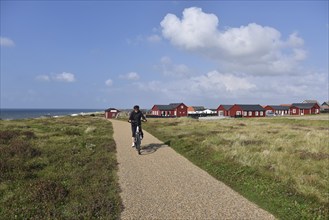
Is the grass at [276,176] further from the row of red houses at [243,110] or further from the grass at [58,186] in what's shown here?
the row of red houses at [243,110]

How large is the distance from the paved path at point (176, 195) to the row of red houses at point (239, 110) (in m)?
86.2

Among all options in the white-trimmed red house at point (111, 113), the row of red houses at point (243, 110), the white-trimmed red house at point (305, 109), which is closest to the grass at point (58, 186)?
the white-trimmed red house at point (111, 113)

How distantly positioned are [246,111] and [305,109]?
1047 inches

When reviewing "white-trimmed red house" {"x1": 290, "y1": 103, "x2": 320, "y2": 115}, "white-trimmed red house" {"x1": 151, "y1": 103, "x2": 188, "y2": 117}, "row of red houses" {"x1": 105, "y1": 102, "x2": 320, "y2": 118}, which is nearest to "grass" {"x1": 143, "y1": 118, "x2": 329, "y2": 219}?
"row of red houses" {"x1": 105, "y1": 102, "x2": 320, "y2": 118}

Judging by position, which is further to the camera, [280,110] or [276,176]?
[280,110]

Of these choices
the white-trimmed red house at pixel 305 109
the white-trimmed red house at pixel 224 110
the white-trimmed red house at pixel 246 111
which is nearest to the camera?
the white-trimmed red house at pixel 246 111

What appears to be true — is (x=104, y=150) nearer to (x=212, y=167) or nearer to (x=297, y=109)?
(x=212, y=167)

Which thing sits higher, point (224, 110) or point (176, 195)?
point (224, 110)

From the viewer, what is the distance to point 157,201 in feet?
25.9

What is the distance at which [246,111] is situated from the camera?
101 meters

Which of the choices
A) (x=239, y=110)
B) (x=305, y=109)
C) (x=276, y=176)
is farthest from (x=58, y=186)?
(x=305, y=109)

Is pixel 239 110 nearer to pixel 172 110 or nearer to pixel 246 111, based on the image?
pixel 246 111

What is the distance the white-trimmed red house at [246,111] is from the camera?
100438 mm

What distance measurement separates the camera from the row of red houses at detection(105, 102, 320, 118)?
330 feet
